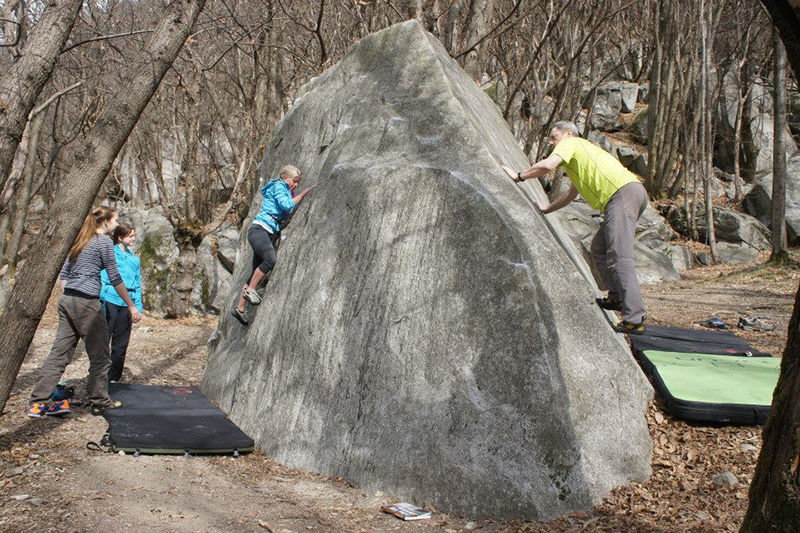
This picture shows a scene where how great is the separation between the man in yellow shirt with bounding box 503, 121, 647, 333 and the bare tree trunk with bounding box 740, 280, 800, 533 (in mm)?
2869

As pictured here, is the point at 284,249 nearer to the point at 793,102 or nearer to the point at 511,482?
the point at 511,482

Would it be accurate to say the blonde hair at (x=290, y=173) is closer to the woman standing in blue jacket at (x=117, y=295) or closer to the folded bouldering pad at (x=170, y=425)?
the woman standing in blue jacket at (x=117, y=295)

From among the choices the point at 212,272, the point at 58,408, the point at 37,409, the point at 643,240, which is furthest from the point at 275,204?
the point at 643,240

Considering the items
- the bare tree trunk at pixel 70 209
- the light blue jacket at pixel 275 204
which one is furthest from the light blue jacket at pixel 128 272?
the bare tree trunk at pixel 70 209

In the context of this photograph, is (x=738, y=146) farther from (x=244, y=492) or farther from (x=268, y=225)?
(x=244, y=492)

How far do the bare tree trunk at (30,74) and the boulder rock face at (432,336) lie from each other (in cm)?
271

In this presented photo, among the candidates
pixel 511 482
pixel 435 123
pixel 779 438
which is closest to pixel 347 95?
pixel 435 123

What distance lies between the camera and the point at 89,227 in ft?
22.1

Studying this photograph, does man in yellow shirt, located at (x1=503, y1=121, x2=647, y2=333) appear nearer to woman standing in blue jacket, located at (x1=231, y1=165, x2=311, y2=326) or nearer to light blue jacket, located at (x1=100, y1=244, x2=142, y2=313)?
woman standing in blue jacket, located at (x1=231, y1=165, x2=311, y2=326)

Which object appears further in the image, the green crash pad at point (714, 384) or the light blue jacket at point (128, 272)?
the light blue jacket at point (128, 272)

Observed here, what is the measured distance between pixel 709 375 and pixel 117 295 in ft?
19.8

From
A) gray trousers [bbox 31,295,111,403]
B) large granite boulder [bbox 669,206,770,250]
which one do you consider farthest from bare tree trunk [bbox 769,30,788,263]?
gray trousers [bbox 31,295,111,403]

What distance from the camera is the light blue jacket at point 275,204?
7379 millimetres

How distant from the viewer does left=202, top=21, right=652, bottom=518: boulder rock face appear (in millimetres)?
4984
